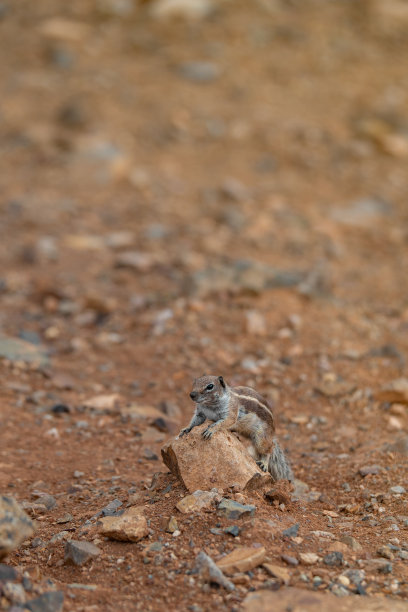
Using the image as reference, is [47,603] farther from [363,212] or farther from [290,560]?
[363,212]

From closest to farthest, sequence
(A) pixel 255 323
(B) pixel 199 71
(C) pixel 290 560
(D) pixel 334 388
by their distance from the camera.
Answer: (C) pixel 290 560 < (D) pixel 334 388 < (A) pixel 255 323 < (B) pixel 199 71

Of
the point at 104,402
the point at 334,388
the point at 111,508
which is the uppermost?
the point at 111,508

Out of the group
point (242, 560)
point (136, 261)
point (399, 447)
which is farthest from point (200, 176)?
point (242, 560)

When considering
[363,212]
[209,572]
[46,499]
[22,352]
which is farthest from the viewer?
[363,212]

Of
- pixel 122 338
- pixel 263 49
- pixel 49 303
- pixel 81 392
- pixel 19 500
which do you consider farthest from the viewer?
pixel 263 49

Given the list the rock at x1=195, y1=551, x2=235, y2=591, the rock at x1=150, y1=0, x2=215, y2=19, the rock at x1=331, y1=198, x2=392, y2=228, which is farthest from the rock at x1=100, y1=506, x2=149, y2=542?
the rock at x1=150, y1=0, x2=215, y2=19

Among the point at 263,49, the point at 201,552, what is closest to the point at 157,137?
the point at 263,49

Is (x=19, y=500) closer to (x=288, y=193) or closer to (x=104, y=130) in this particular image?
(x=288, y=193)
